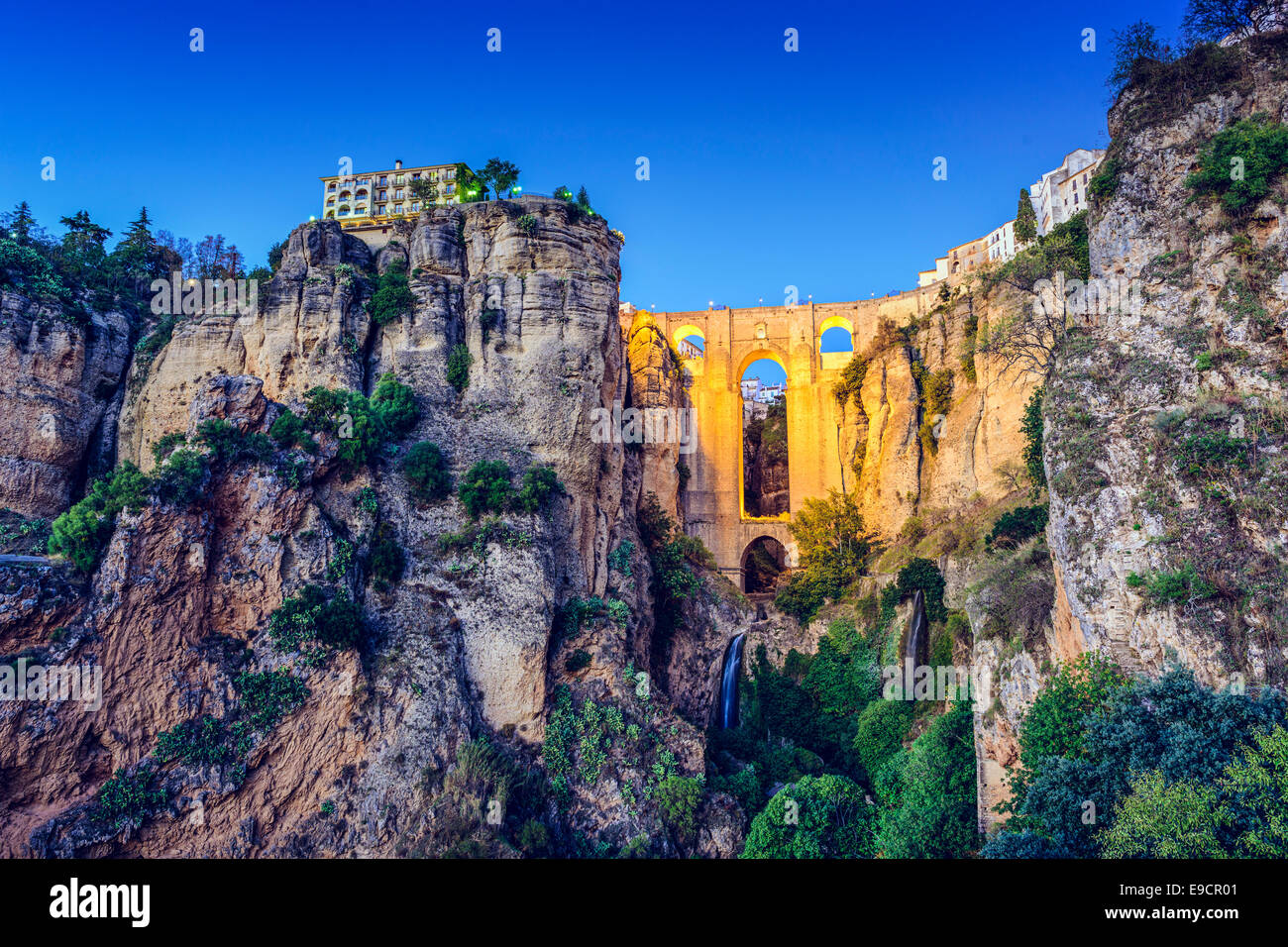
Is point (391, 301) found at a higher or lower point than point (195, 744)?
higher

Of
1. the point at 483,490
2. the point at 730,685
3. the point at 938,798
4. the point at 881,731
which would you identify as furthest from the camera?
the point at 730,685

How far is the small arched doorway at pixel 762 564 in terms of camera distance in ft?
160

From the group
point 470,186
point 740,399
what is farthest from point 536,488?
point 740,399

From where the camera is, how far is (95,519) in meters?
22.4

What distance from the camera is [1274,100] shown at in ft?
74.0

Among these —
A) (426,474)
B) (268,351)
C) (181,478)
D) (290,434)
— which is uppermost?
(268,351)

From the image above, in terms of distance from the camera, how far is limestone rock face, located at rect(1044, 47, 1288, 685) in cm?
1812

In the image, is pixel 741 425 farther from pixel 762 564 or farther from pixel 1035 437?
pixel 1035 437

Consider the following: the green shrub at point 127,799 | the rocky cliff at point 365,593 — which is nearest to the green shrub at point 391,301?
the rocky cliff at point 365,593

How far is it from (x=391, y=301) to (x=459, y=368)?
4.01 meters

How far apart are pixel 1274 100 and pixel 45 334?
136 feet

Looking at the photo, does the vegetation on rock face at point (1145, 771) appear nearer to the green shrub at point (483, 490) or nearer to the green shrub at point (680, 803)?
the green shrub at point (680, 803)

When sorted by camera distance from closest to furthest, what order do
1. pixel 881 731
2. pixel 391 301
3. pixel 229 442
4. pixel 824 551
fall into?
pixel 229 442
pixel 391 301
pixel 881 731
pixel 824 551

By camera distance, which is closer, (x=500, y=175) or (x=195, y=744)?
(x=195, y=744)
